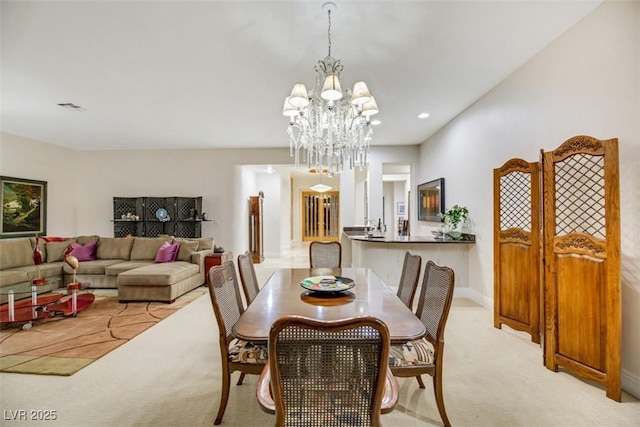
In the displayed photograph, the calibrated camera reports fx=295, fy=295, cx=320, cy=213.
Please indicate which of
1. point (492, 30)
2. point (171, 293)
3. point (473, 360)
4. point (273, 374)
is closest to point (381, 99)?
point (492, 30)

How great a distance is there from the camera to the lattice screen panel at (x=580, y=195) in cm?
225

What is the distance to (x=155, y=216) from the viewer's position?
6.61 m

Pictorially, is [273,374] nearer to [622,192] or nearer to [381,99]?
[622,192]

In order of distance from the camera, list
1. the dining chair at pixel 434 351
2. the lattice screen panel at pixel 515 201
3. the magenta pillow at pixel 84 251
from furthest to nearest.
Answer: the magenta pillow at pixel 84 251
the lattice screen panel at pixel 515 201
the dining chair at pixel 434 351

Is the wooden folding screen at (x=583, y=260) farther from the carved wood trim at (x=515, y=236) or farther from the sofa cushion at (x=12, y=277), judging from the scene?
the sofa cushion at (x=12, y=277)

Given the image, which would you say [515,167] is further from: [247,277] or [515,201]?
[247,277]

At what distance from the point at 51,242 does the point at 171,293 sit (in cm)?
291

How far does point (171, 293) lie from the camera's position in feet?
14.0

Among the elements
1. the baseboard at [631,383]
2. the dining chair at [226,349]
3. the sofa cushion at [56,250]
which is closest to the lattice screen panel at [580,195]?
the baseboard at [631,383]

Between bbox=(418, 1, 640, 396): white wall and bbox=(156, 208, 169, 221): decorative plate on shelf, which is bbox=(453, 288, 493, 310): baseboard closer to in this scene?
bbox=(418, 1, 640, 396): white wall

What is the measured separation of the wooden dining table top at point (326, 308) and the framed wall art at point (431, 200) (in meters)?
3.34

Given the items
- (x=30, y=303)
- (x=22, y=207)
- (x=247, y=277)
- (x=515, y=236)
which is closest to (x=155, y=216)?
(x=22, y=207)

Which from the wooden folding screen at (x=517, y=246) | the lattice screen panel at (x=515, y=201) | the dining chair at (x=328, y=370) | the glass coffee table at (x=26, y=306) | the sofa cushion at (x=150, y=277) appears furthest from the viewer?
the sofa cushion at (x=150, y=277)

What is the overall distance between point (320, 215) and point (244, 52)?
9.80 meters
